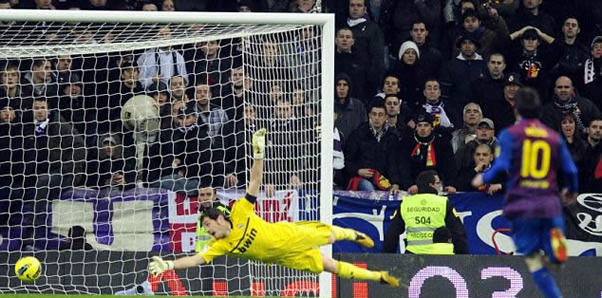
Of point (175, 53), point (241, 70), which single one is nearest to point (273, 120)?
point (241, 70)

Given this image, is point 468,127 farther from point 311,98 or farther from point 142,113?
point 142,113

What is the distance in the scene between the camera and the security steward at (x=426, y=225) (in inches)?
631

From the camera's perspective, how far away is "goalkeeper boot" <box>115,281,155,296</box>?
54.0 feet

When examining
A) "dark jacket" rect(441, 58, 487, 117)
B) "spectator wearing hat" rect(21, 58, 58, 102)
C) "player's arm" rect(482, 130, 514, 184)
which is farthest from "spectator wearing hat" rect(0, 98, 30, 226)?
"player's arm" rect(482, 130, 514, 184)

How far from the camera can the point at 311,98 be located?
53.8 ft

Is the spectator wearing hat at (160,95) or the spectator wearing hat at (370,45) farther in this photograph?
the spectator wearing hat at (370,45)

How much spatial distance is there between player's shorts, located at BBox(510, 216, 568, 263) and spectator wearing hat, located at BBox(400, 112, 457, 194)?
6.52 metres

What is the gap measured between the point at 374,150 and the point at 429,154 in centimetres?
67

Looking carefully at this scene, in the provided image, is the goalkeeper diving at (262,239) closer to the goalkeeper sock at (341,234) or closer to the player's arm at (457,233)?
the goalkeeper sock at (341,234)

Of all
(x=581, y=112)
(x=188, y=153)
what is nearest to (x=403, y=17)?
(x=581, y=112)

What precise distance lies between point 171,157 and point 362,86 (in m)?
3.28

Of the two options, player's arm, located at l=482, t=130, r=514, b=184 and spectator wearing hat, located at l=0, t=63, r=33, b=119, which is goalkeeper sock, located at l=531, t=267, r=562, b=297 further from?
spectator wearing hat, located at l=0, t=63, r=33, b=119

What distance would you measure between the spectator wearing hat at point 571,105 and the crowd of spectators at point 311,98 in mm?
21

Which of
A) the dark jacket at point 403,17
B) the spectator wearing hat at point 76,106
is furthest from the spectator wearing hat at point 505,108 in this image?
the spectator wearing hat at point 76,106
